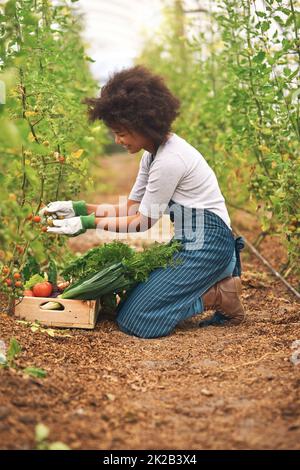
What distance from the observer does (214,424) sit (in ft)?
7.56

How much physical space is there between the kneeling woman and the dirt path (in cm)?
15

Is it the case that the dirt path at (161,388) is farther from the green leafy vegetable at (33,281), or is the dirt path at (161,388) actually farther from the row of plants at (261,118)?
the row of plants at (261,118)

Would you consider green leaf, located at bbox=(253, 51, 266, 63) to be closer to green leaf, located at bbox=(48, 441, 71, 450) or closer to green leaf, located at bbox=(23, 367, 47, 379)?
green leaf, located at bbox=(23, 367, 47, 379)

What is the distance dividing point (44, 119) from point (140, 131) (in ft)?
1.63

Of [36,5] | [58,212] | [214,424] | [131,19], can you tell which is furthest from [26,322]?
[131,19]

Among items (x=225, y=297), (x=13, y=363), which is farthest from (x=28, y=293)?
(x=225, y=297)

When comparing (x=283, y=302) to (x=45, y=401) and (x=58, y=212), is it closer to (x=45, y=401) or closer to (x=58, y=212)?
(x=58, y=212)

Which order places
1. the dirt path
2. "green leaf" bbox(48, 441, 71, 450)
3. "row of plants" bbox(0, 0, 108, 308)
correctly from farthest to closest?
"row of plants" bbox(0, 0, 108, 308)
the dirt path
"green leaf" bbox(48, 441, 71, 450)

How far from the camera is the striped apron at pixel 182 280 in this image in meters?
3.54

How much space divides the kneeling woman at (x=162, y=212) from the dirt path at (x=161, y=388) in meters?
0.15

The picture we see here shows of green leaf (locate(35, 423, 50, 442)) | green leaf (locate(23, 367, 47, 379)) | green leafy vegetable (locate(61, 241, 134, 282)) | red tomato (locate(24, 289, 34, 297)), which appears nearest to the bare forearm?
green leafy vegetable (locate(61, 241, 134, 282))

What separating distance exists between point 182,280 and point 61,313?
25.3 inches

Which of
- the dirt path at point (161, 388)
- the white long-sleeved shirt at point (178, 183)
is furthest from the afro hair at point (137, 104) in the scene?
the dirt path at point (161, 388)

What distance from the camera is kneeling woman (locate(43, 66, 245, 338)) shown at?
3.50 m
